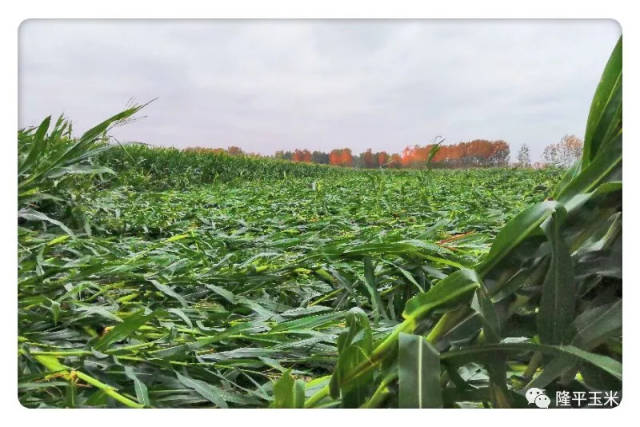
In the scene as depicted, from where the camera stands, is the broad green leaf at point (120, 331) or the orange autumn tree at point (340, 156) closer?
the broad green leaf at point (120, 331)

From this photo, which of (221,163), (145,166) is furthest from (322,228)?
(221,163)

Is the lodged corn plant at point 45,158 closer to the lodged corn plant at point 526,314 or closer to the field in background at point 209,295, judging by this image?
the field in background at point 209,295

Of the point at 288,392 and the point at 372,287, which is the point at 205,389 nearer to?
the point at 288,392

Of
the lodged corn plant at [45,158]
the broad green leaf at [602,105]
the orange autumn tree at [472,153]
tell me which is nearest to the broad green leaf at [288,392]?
the broad green leaf at [602,105]

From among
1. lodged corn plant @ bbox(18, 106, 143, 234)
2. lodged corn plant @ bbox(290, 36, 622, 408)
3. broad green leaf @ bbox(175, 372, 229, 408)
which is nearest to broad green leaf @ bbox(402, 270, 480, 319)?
lodged corn plant @ bbox(290, 36, 622, 408)

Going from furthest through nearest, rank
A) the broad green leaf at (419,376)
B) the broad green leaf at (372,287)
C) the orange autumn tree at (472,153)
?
the orange autumn tree at (472,153), the broad green leaf at (372,287), the broad green leaf at (419,376)

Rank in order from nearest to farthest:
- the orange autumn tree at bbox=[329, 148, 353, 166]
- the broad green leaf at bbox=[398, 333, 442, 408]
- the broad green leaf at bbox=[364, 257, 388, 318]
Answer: the broad green leaf at bbox=[398, 333, 442, 408] < the broad green leaf at bbox=[364, 257, 388, 318] < the orange autumn tree at bbox=[329, 148, 353, 166]

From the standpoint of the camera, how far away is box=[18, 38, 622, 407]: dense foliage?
410 mm

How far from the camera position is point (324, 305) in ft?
2.65

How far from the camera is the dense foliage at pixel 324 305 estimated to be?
1.34ft

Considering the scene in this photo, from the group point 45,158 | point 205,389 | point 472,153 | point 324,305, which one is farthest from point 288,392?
point 472,153

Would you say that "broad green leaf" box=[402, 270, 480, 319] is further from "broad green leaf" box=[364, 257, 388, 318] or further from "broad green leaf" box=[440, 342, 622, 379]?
"broad green leaf" box=[364, 257, 388, 318]
